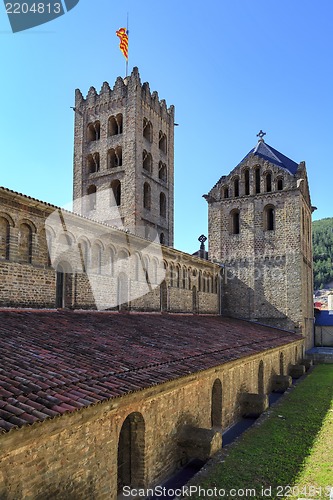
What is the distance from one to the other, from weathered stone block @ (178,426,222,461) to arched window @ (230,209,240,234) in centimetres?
2110

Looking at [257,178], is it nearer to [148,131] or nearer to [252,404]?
[148,131]

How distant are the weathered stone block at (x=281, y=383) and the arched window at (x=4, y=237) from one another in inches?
556

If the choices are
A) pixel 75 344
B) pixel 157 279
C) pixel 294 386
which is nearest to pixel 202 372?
pixel 75 344

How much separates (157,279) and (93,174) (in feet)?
47.1

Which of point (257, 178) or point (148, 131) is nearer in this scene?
point (257, 178)

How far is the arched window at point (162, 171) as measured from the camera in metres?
33.8

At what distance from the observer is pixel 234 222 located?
30609 mm

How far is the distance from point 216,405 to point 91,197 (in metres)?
21.2

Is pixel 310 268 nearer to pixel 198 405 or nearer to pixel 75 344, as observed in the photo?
pixel 198 405

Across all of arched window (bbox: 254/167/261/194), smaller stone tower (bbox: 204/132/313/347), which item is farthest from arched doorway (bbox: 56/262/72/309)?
arched window (bbox: 254/167/261/194)

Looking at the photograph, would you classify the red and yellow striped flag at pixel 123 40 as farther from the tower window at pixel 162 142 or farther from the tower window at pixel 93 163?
the tower window at pixel 93 163

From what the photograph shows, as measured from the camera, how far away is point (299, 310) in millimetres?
27578

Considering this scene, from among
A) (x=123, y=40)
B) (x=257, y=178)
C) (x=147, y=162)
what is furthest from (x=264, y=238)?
(x=123, y=40)

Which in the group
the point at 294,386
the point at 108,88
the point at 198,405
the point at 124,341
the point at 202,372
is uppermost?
the point at 108,88
